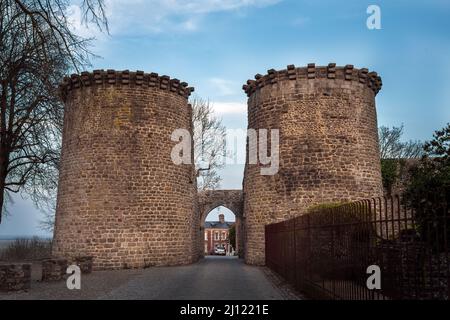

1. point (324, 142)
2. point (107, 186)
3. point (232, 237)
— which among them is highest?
point (324, 142)

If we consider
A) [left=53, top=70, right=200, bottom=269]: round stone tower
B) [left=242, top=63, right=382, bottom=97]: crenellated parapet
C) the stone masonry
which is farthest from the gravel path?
[left=242, top=63, right=382, bottom=97]: crenellated parapet

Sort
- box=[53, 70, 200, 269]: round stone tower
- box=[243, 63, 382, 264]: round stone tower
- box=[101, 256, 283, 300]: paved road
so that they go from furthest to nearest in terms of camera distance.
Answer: box=[243, 63, 382, 264]: round stone tower → box=[53, 70, 200, 269]: round stone tower → box=[101, 256, 283, 300]: paved road

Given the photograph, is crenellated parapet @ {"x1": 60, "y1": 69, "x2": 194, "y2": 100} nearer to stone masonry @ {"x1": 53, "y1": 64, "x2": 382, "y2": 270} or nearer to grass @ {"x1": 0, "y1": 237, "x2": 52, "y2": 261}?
stone masonry @ {"x1": 53, "y1": 64, "x2": 382, "y2": 270}

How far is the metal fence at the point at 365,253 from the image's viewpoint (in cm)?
583

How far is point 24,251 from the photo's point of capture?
25.0m

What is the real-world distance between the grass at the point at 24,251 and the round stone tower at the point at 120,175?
6.60 meters

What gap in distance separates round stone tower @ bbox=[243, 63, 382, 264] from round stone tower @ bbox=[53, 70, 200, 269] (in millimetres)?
3981

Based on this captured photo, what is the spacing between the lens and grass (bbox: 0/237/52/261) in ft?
80.4

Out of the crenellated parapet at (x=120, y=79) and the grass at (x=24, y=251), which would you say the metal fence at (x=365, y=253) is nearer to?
the crenellated parapet at (x=120, y=79)

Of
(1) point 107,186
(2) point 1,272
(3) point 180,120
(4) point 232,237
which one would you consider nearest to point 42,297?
(2) point 1,272

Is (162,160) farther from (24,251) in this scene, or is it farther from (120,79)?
(24,251)

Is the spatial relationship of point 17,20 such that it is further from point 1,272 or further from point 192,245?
point 192,245
